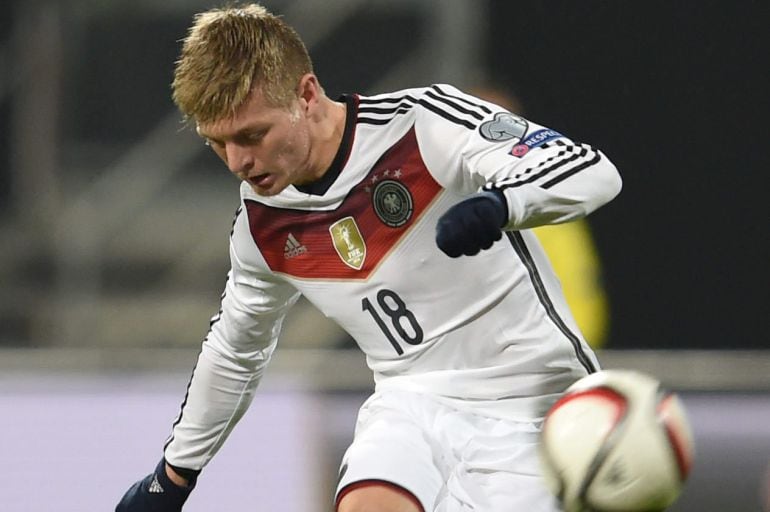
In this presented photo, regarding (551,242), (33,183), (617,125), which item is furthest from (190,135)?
(551,242)

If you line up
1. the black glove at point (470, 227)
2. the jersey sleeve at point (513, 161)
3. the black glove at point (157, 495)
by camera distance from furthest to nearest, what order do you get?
the black glove at point (157, 495), the jersey sleeve at point (513, 161), the black glove at point (470, 227)

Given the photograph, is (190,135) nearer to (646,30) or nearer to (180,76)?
(646,30)

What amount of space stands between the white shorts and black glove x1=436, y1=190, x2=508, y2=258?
0.50m

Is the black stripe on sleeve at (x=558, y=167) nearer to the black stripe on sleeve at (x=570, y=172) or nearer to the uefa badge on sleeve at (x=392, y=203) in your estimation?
the black stripe on sleeve at (x=570, y=172)

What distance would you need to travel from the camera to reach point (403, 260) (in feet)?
9.40

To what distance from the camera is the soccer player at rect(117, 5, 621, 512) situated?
2719mm

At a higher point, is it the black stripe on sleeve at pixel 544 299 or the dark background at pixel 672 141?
the black stripe on sleeve at pixel 544 299

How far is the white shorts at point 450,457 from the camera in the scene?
2.70 m

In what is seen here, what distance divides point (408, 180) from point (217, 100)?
1.34 ft

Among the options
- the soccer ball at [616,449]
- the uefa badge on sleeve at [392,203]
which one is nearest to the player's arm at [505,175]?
the uefa badge on sleeve at [392,203]

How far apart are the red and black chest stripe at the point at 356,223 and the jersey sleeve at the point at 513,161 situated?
0.06m

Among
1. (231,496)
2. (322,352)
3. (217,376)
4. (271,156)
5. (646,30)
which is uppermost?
(271,156)

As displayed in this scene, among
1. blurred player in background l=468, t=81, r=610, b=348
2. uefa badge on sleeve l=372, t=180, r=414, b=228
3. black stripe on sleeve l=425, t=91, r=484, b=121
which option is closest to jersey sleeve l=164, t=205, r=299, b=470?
uefa badge on sleeve l=372, t=180, r=414, b=228

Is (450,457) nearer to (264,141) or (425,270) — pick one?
→ (425,270)
